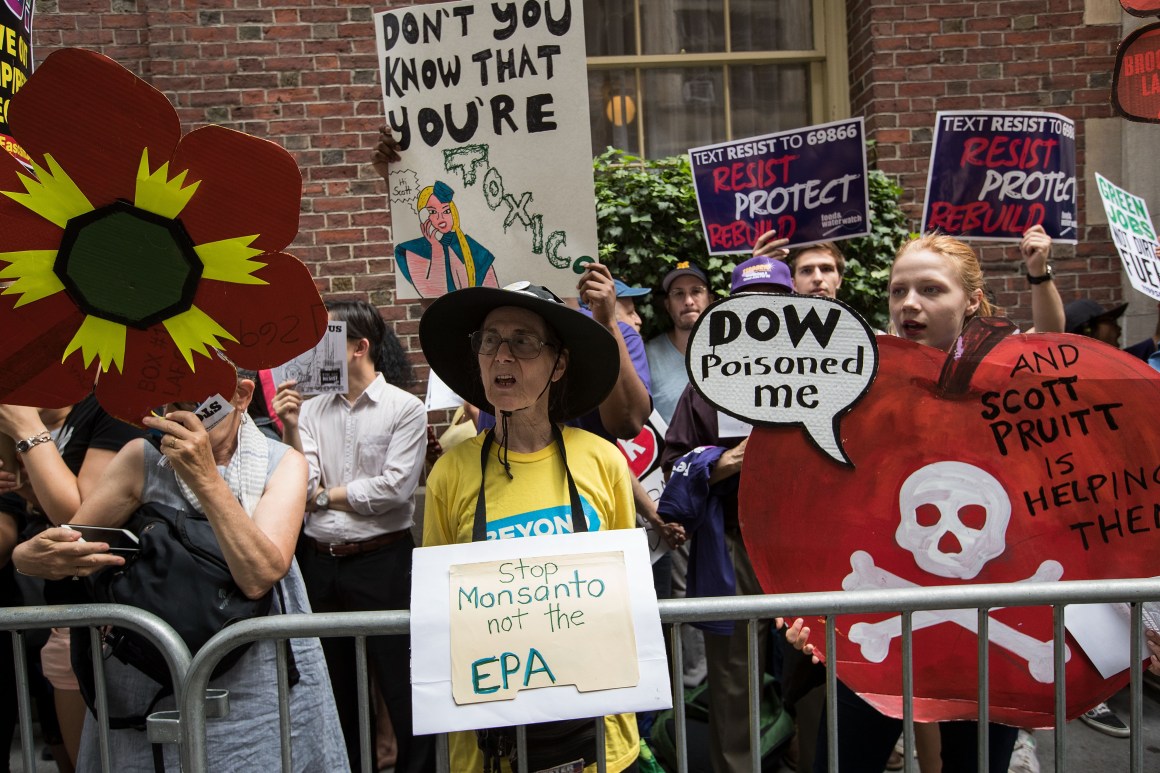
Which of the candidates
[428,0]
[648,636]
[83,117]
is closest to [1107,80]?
[428,0]

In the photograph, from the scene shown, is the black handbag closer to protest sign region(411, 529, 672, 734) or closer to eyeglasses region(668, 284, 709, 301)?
protest sign region(411, 529, 672, 734)

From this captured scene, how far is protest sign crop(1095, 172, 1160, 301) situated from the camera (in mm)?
3443

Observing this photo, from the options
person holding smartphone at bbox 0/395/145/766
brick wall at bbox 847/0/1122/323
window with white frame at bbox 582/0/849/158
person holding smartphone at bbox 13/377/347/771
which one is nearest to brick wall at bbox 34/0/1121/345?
brick wall at bbox 847/0/1122/323

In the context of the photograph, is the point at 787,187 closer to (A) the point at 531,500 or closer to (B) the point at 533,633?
(A) the point at 531,500

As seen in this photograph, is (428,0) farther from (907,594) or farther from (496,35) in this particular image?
(907,594)

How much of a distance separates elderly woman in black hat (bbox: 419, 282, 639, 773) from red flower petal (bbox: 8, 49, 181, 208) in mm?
721

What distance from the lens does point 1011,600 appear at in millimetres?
1757

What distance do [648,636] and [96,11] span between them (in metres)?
5.51

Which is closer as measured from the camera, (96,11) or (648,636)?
(648,636)

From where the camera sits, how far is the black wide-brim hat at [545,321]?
7.11ft

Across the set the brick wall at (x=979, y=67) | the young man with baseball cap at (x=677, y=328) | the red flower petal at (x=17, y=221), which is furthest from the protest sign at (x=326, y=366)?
the brick wall at (x=979, y=67)

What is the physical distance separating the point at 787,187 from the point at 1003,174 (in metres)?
0.81

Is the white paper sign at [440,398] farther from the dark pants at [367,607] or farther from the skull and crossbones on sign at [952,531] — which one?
the skull and crossbones on sign at [952,531]

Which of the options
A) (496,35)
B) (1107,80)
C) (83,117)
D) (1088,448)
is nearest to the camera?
(83,117)
